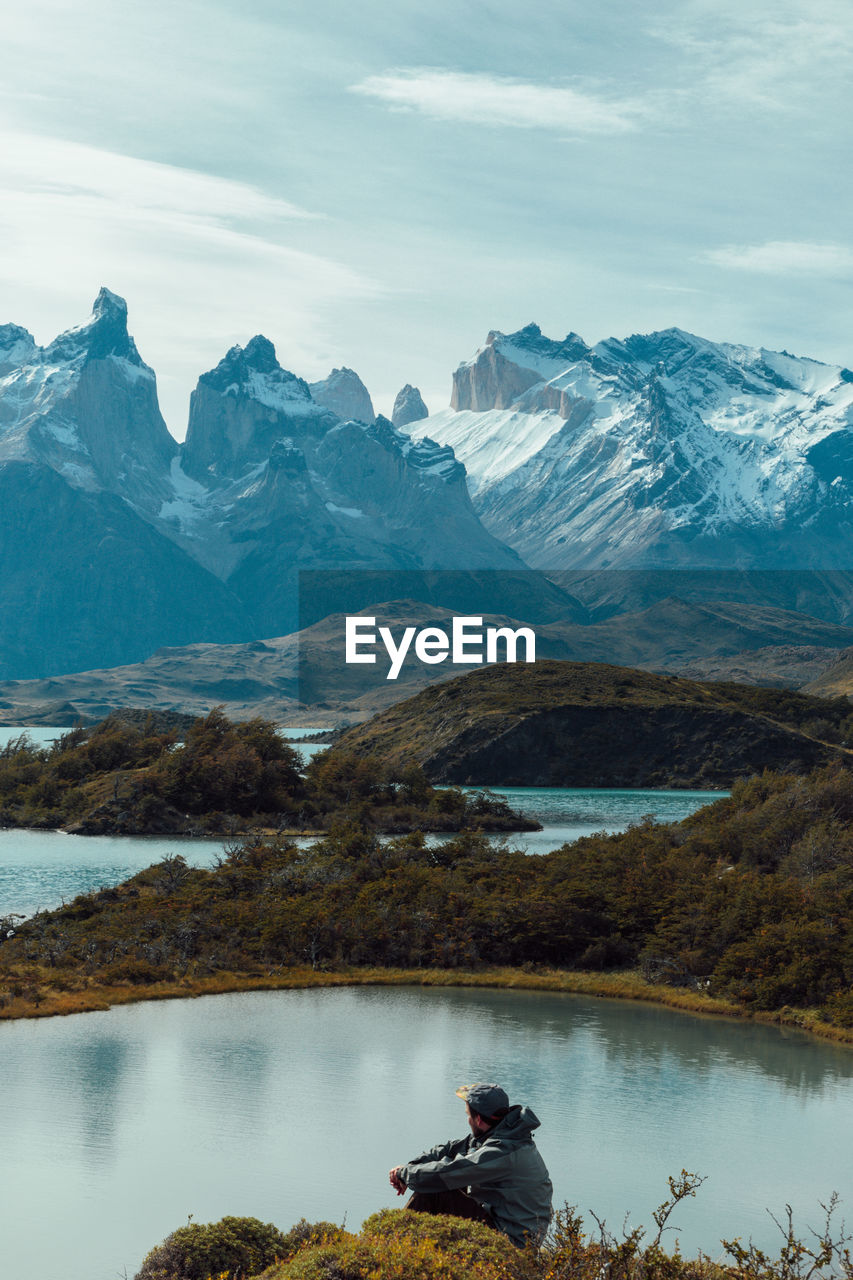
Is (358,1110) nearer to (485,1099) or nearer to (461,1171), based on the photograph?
(461,1171)

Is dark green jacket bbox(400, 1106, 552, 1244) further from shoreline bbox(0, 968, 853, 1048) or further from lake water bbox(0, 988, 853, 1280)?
shoreline bbox(0, 968, 853, 1048)

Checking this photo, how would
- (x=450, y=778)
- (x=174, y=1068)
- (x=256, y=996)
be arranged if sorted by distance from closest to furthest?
(x=174, y=1068) < (x=256, y=996) < (x=450, y=778)

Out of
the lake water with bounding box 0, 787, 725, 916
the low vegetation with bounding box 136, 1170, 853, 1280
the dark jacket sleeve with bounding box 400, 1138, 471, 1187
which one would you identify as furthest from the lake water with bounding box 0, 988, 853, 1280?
the lake water with bounding box 0, 787, 725, 916

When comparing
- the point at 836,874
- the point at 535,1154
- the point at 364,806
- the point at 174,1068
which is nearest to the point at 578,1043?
the point at 174,1068

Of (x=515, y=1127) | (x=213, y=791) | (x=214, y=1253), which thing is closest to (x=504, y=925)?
(x=214, y=1253)

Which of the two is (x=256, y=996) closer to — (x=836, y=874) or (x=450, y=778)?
(x=836, y=874)

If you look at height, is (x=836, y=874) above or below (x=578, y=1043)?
above

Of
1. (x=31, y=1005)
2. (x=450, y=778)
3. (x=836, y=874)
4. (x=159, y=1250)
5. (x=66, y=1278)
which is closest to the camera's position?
(x=159, y=1250)
